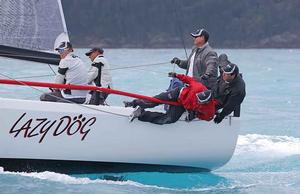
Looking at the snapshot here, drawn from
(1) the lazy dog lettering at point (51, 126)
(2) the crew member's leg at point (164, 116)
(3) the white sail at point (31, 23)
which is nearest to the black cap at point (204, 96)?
(2) the crew member's leg at point (164, 116)

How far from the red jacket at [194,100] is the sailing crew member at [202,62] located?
168 mm

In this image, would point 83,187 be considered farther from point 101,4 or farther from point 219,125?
point 101,4

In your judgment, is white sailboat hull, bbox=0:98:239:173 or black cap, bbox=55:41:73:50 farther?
black cap, bbox=55:41:73:50

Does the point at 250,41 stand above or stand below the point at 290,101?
above

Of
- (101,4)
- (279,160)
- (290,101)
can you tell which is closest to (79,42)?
(101,4)

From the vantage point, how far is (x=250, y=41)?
60.4 m

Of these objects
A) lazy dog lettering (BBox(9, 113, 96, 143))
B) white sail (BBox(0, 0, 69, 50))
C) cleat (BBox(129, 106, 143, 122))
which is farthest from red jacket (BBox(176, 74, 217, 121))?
white sail (BBox(0, 0, 69, 50))

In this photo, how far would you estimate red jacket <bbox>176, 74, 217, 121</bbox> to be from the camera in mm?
6383

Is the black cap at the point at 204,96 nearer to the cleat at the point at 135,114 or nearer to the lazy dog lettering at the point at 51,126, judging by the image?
the cleat at the point at 135,114

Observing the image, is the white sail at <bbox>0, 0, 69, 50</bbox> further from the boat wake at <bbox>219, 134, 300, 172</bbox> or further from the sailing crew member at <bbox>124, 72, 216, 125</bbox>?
the boat wake at <bbox>219, 134, 300, 172</bbox>

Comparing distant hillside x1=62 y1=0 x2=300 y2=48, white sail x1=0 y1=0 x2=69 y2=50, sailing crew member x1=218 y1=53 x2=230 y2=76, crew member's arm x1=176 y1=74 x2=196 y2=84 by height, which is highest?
distant hillside x1=62 y1=0 x2=300 y2=48

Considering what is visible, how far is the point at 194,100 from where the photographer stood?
6410 millimetres

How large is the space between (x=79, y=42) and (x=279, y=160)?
43867 mm

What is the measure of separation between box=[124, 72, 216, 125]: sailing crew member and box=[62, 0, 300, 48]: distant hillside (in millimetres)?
42343
